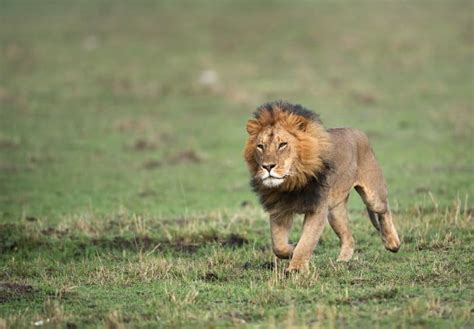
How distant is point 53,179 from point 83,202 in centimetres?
248

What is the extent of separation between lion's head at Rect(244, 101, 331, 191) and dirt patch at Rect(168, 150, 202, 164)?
1020cm

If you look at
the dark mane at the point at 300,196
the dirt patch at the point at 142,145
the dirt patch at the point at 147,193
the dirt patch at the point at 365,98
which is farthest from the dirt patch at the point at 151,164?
the dark mane at the point at 300,196

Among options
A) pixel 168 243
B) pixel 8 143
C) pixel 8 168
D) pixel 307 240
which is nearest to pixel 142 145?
pixel 8 143

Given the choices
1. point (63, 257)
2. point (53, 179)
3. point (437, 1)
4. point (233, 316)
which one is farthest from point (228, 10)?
point (233, 316)

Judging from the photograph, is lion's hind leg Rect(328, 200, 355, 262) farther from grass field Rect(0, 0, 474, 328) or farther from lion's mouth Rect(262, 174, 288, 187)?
lion's mouth Rect(262, 174, 288, 187)

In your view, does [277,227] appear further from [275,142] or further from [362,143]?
[362,143]

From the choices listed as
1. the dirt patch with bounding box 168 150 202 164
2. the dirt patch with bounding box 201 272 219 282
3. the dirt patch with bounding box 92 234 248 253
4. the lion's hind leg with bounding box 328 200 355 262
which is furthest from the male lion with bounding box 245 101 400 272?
the dirt patch with bounding box 168 150 202 164

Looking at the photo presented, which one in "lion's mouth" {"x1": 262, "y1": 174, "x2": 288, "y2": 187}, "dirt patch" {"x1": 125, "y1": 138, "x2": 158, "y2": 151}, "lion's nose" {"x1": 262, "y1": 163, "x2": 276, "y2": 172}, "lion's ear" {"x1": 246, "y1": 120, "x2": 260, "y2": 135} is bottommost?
"dirt patch" {"x1": 125, "y1": 138, "x2": 158, "y2": 151}

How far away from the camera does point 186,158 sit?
1903 cm

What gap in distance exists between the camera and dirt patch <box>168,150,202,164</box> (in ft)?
62.0

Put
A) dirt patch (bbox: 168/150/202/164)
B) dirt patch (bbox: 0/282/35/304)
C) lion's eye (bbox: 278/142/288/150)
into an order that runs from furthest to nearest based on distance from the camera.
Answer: dirt patch (bbox: 168/150/202/164)
lion's eye (bbox: 278/142/288/150)
dirt patch (bbox: 0/282/35/304)

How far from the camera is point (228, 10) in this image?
39.8 m

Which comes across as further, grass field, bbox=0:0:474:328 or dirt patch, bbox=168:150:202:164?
dirt patch, bbox=168:150:202:164

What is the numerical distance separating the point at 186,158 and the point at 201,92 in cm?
887
